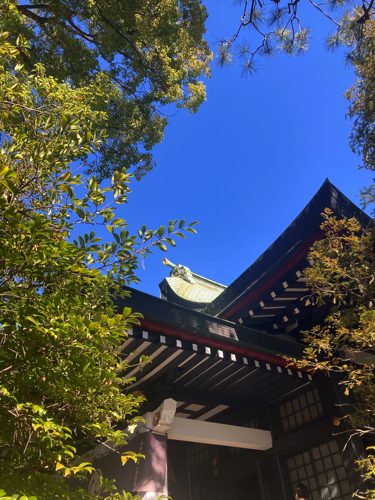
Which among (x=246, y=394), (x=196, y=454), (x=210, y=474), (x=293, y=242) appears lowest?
(x=210, y=474)

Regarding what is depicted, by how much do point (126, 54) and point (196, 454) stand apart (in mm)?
8185

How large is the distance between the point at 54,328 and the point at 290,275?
15.1 feet

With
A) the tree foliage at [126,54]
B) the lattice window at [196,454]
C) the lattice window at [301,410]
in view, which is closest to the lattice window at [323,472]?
the lattice window at [301,410]

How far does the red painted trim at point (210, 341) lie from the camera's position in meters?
3.71

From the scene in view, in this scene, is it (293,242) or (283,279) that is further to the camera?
(283,279)

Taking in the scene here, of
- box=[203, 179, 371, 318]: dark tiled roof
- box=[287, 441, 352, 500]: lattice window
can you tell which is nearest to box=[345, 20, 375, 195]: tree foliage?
box=[203, 179, 371, 318]: dark tiled roof

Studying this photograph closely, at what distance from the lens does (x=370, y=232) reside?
3857 millimetres

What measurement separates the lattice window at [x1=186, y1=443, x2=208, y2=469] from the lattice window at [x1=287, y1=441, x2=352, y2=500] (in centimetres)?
197

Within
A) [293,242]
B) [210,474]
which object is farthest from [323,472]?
[293,242]

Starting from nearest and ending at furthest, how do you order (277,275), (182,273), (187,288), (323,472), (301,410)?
(323,472) → (301,410) → (277,275) → (187,288) → (182,273)

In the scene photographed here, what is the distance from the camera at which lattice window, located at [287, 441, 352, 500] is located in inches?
176

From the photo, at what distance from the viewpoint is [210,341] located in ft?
13.4

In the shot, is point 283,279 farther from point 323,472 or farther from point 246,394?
point 323,472

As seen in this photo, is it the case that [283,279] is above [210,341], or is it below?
above
